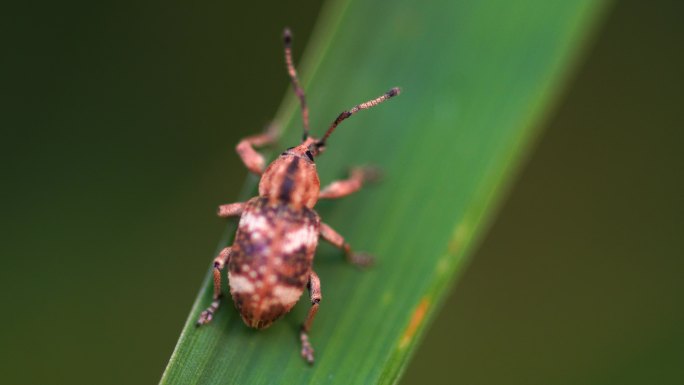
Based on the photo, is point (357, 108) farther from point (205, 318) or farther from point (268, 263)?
point (205, 318)

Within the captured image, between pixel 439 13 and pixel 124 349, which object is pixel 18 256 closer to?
pixel 124 349

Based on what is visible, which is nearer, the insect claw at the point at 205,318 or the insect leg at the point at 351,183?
the insect claw at the point at 205,318

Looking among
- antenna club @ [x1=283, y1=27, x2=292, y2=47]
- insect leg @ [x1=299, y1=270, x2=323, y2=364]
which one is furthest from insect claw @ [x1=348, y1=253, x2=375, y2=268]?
antenna club @ [x1=283, y1=27, x2=292, y2=47]

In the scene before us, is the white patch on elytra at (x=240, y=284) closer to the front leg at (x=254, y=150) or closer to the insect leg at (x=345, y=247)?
the insect leg at (x=345, y=247)

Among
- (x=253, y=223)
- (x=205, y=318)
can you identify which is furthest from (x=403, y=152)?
(x=205, y=318)

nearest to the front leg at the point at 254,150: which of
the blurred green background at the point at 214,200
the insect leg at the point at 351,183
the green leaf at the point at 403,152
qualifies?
the green leaf at the point at 403,152

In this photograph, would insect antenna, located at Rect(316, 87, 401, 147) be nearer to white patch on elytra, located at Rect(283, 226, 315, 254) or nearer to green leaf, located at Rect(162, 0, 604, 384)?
green leaf, located at Rect(162, 0, 604, 384)


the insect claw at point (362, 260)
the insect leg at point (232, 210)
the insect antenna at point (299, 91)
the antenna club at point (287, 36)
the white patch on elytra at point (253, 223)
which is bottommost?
the insect leg at point (232, 210)
